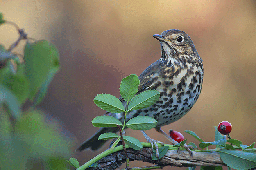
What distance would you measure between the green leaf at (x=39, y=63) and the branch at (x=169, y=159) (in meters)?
0.32

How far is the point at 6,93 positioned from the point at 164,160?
478 mm

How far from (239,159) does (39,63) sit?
1.65 ft

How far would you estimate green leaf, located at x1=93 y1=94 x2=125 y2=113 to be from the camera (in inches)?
20.3

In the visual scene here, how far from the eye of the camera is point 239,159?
653mm

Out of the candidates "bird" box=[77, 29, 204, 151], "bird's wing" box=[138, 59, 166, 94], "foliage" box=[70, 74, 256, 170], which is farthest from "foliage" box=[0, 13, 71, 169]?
"bird's wing" box=[138, 59, 166, 94]

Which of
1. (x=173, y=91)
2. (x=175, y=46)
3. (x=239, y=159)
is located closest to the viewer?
(x=239, y=159)

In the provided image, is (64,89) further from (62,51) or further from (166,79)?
(166,79)

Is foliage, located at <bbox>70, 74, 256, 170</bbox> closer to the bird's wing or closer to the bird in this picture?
the bird

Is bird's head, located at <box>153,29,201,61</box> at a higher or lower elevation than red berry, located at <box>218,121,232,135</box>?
higher

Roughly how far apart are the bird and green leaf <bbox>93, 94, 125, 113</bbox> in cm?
44

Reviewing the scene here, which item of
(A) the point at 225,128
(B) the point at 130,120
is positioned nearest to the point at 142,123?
(B) the point at 130,120

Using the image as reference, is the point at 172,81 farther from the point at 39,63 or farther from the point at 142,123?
the point at 39,63

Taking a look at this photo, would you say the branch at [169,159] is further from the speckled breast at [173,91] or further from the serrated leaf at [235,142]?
the speckled breast at [173,91]

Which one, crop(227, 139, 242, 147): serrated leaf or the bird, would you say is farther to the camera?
the bird
